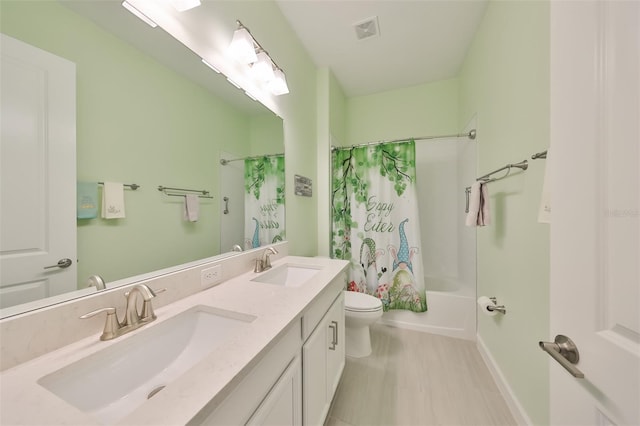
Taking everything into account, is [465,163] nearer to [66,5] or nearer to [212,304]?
[212,304]

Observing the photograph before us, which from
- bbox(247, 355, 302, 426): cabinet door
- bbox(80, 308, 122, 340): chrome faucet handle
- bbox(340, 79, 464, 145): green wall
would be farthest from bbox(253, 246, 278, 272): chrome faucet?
bbox(340, 79, 464, 145): green wall

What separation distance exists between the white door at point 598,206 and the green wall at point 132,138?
4.09 feet

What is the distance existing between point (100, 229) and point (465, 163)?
2.86 m

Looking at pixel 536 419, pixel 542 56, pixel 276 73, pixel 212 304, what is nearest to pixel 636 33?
pixel 542 56

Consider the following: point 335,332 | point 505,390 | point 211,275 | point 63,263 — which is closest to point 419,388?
point 505,390

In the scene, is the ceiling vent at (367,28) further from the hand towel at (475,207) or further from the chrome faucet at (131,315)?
the chrome faucet at (131,315)

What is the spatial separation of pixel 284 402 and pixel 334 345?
0.61m

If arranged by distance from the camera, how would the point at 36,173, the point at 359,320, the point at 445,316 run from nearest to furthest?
the point at 36,173 < the point at 359,320 < the point at 445,316

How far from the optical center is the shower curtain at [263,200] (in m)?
1.39

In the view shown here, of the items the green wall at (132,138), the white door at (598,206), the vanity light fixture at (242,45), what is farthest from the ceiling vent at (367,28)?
the white door at (598,206)

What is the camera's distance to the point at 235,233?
1.29 meters

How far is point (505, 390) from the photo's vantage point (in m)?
1.40

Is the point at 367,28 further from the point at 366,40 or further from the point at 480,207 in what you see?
the point at 480,207

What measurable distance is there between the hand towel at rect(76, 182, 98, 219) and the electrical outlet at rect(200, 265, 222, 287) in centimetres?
46
